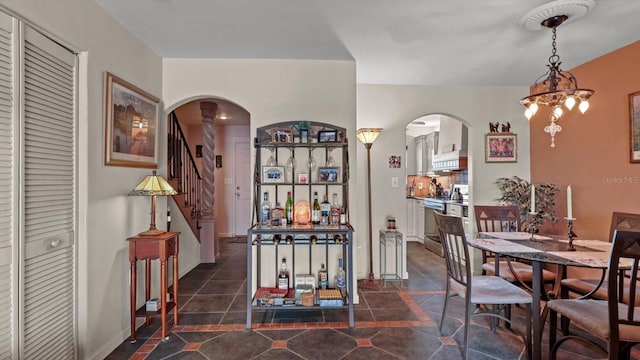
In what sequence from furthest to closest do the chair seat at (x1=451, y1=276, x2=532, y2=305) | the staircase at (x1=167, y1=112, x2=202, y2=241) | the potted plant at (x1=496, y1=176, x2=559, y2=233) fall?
1. the staircase at (x1=167, y1=112, x2=202, y2=241)
2. the potted plant at (x1=496, y1=176, x2=559, y2=233)
3. the chair seat at (x1=451, y1=276, x2=532, y2=305)

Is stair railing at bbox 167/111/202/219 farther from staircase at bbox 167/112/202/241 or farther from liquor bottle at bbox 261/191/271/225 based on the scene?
liquor bottle at bbox 261/191/271/225

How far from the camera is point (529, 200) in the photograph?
3709 mm

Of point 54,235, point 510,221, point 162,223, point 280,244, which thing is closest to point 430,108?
point 510,221

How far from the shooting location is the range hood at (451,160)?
5095 millimetres

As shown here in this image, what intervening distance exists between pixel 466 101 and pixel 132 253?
159 inches

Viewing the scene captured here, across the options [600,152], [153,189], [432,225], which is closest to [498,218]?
[600,152]

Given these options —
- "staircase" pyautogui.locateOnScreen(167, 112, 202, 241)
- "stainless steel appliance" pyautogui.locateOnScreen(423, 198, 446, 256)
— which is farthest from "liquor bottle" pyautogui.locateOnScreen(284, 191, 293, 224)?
"stainless steel appliance" pyautogui.locateOnScreen(423, 198, 446, 256)

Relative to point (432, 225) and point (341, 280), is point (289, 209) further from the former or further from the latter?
point (432, 225)

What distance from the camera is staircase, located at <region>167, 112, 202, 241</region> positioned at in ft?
13.4

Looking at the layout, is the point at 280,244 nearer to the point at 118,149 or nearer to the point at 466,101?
the point at 118,149

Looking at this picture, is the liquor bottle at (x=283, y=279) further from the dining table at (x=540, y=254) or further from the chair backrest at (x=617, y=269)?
the chair backrest at (x=617, y=269)

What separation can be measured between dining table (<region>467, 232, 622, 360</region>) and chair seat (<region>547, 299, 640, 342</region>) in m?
0.14

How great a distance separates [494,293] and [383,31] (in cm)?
216

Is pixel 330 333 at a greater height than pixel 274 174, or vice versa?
pixel 274 174
